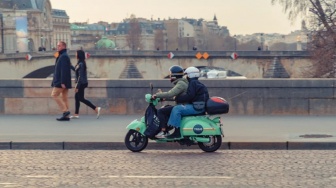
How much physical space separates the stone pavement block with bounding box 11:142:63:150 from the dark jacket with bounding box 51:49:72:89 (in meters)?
3.77

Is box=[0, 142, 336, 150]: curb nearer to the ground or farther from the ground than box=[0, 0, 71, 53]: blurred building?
nearer to the ground

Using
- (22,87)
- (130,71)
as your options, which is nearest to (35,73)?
(130,71)

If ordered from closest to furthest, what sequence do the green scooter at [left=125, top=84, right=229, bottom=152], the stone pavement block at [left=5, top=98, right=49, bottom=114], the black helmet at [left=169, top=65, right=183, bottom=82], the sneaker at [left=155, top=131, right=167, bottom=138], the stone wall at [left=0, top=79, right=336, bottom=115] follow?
1. the green scooter at [left=125, top=84, right=229, bottom=152]
2. the sneaker at [left=155, top=131, right=167, bottom=138]
3. the black helmet at [left=169, top=65, right=183, bottom=82]
4. the stone wall at [left=0, top=79, right=336, bottom=115]
5. the stone pavement block at [left=5, top=98, right=49, bottom=114]

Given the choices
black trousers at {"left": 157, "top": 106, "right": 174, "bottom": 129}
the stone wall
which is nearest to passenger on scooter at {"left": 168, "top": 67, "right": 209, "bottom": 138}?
black trousers at {"left": 157, "top": 106, "right": 174, "bottom": 129}

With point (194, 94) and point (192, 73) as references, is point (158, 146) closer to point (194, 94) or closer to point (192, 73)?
Answer: point (194, 94)

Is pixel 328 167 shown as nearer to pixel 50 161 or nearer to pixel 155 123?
pixel 155 123

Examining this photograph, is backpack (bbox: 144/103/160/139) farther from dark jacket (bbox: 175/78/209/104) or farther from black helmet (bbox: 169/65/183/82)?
black helmet (bbox: 169/65/183/82)

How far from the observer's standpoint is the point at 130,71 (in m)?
66.5

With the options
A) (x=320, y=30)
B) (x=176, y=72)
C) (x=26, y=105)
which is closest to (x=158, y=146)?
(x=176, y=72)

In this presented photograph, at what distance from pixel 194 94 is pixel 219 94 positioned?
5.79 m

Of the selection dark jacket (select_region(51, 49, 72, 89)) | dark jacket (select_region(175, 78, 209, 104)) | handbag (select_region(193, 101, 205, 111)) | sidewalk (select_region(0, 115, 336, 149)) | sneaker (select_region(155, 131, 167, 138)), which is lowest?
sidewalk (select_region(0, 115, 336, 149))

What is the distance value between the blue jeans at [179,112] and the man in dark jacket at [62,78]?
16.9 ft

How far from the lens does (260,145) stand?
1425 centimetres

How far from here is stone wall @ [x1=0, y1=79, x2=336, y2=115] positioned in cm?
1914
